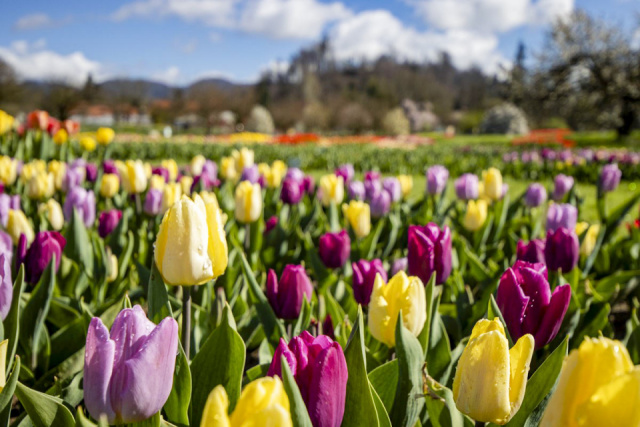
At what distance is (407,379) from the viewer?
1.11 m

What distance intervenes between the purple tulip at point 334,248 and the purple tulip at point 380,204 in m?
0.93

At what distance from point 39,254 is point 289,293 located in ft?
2.47

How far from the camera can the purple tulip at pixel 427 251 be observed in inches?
57.6

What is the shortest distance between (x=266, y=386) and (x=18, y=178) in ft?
12.7

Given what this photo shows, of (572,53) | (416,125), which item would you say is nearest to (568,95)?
(572,53)

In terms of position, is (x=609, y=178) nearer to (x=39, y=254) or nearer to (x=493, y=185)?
(x=493, y=185)

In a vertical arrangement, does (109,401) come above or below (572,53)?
below

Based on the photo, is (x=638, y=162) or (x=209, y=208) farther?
(x=638, y=162)

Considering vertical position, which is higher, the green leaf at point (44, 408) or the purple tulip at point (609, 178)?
the purple tulip at point (609, 178)

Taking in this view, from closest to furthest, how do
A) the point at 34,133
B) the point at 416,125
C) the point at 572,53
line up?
the point at 34,133 < the point at 572,53 < the point at 416,125

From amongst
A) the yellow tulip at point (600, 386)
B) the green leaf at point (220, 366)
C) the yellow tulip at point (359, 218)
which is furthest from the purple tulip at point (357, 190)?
the yellow tulip at point (600, 386)

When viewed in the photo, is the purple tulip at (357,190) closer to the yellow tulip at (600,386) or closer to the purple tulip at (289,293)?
the purple tulip at (289,293)

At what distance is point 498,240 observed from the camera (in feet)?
10.3

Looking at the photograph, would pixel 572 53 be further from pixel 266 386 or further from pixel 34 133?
pixel 266 386
